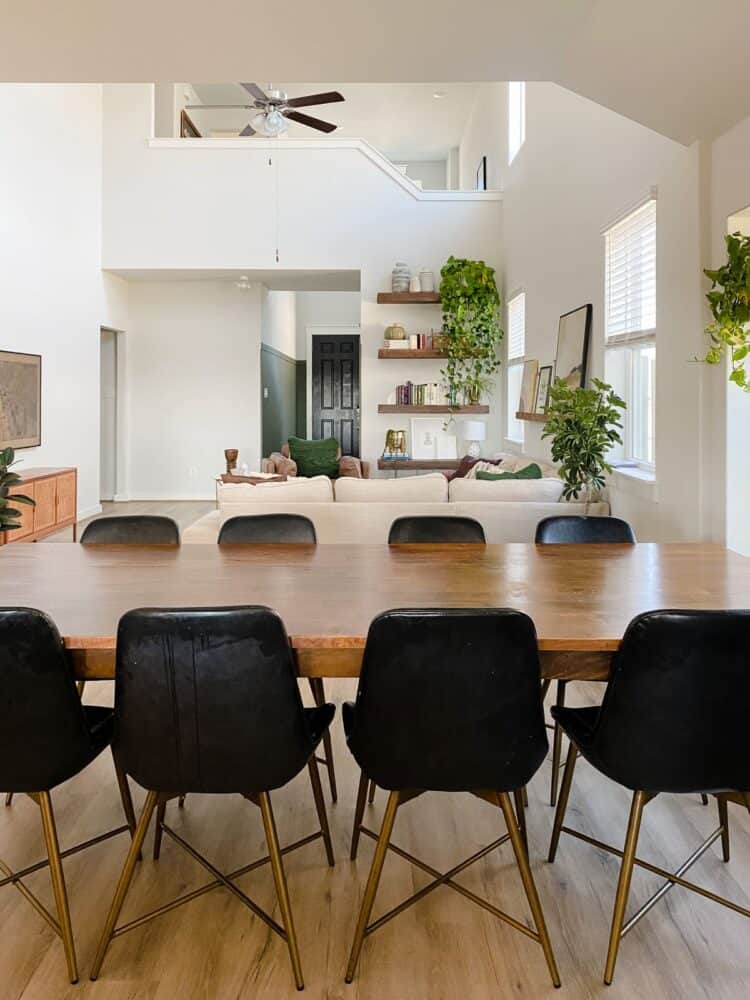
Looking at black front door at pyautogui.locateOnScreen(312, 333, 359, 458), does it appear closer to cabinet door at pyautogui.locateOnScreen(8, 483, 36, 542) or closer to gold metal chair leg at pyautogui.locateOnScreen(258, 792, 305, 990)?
cabinet door at pyautogui.locateOnScreen(8, 483, 36, 542)

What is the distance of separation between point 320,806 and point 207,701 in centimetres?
65

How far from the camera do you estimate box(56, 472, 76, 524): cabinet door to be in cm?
683

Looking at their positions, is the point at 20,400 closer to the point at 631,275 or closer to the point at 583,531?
the point at 631,275

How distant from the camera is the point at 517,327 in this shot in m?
8.15

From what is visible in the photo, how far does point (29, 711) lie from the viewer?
5.48 feet

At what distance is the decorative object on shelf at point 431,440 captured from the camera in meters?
8.70

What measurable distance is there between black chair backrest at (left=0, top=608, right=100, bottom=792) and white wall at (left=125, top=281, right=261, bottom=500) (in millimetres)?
8293

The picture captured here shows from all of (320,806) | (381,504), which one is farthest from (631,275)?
(320,806)

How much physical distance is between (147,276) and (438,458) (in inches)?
158

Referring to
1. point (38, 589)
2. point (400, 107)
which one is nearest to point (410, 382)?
point (400, 107)

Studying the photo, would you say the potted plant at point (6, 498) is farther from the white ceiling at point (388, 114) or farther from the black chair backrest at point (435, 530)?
the white ceiling at point (388, 114)

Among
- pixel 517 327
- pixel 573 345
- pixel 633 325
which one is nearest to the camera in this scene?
pixel 633 325

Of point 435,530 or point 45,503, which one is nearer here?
point 435,530

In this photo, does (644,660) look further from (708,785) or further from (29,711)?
(29,711)
